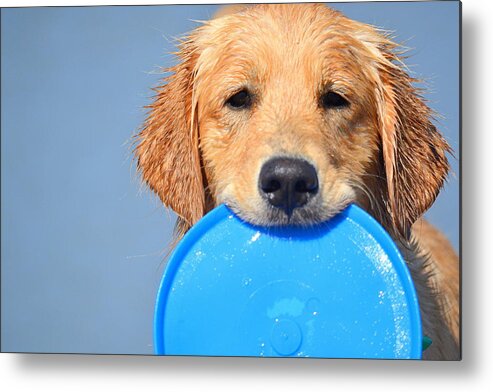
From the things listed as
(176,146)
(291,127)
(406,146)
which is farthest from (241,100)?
(406,146)

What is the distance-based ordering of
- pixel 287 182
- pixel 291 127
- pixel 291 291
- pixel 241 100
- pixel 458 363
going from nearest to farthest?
pixel 287 182
pixel 291 127
pixel 241 100
pixel 291 291
pixel 458 363

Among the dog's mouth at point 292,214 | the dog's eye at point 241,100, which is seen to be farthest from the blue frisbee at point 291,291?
the dog's eye at point 241,100

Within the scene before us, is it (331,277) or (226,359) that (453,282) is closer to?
(331,277)

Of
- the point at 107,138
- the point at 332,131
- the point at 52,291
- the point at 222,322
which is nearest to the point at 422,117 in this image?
the point at 332,131

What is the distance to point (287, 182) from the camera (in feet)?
9.12

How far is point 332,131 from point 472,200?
28.4 inches

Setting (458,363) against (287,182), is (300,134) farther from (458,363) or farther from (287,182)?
(458,363)

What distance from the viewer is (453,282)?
3406 millimetres

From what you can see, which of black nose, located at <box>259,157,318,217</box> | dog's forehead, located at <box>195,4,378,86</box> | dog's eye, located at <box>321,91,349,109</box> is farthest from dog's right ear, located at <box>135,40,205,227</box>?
dog's eye, located at <box>321,91,349,109</box>

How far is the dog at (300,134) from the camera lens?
9.47ft

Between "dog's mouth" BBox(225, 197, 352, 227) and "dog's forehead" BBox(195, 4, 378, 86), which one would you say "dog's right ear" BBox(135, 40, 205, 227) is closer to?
"dog's forehead" BBox(195, 4, 378, 86)

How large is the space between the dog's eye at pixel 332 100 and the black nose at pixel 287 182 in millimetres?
303

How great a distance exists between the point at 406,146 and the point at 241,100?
0.67 metres

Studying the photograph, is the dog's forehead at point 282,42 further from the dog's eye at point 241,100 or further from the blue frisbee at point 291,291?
the blue frisbee at point 291,291
